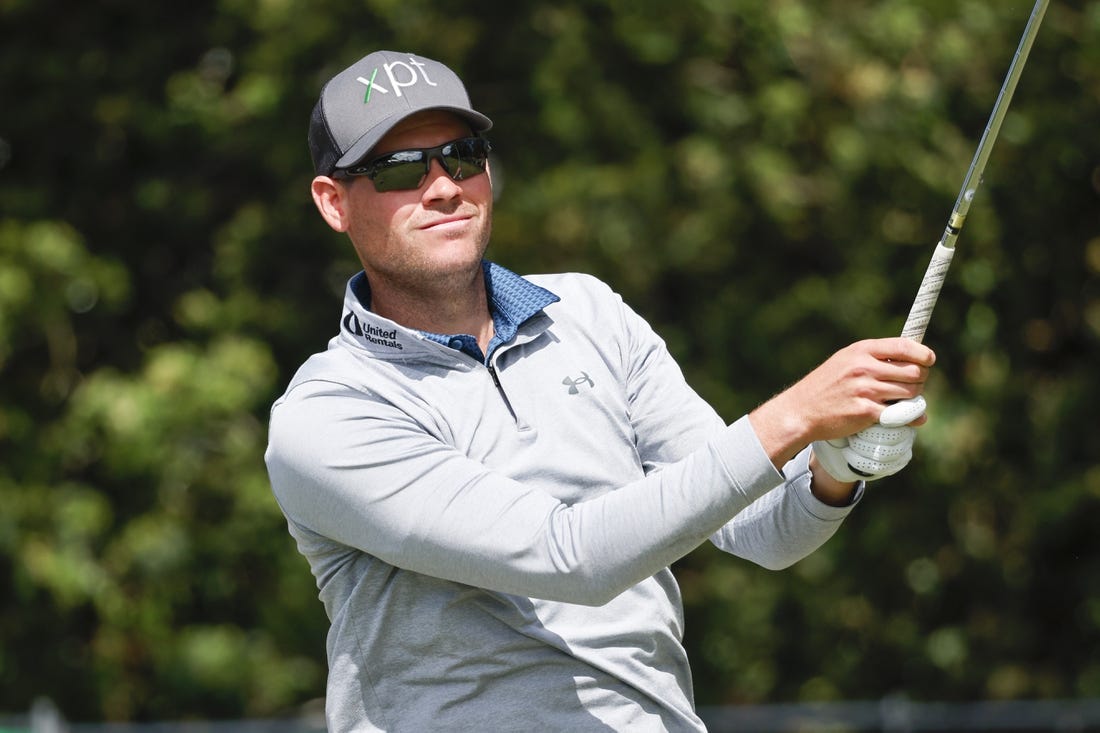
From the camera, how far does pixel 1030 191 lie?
7.30 m

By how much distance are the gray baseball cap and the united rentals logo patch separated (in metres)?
0.26

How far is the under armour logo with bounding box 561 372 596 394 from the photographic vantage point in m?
2.46

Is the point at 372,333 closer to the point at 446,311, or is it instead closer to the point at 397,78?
the point at 446,311

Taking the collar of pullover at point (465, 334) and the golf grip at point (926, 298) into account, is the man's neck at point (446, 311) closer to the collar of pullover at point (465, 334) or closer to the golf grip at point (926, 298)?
the collar of pullover at point (465, 334)

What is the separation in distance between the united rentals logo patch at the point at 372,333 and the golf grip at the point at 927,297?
79 cm

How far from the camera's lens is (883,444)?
2121 millimetres

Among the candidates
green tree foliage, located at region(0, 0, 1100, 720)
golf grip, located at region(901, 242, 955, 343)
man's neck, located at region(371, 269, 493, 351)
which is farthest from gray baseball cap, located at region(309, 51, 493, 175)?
green tree foliage, located at region(0, 0, 1100, 720)

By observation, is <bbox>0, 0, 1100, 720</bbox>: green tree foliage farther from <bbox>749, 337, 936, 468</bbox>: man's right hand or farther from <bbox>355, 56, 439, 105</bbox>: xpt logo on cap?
<bbox>749, 337, 936, 468</bbox>: man's right hand

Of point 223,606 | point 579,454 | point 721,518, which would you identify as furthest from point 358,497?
point 223,606

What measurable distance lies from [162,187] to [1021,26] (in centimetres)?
449

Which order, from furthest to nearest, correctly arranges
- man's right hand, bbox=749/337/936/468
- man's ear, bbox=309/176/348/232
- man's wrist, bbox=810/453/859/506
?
man's ear, bbox=309/176/348/232
man's wrist, bbox=810/453/859/506
man's right hand, bbox=749/337/936/468

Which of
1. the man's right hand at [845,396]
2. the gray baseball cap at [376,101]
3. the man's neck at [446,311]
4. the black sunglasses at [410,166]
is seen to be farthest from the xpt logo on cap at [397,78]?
the man's right hand at [845,396]

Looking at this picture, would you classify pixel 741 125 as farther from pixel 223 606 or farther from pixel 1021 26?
pixel 223 606

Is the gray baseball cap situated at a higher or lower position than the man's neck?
higher
